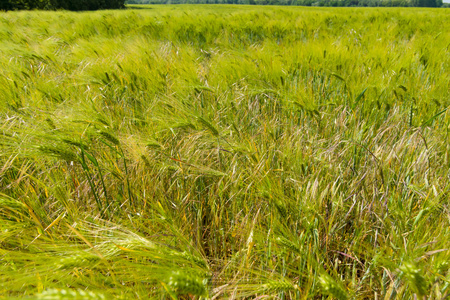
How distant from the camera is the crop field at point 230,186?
615 millimetres

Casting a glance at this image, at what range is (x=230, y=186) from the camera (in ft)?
3.23

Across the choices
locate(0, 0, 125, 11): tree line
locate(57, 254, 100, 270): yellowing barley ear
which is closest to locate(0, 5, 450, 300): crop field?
locate(57, 254, 100, 270): yellowing barley ear

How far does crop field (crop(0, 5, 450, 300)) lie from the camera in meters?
0.62

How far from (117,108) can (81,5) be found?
21.7 m

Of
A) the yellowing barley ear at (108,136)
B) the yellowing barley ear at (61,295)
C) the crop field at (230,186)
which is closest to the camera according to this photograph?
the yellowing barley ear at (61,295)

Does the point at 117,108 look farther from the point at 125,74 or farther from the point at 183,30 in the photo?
the point at 183,30

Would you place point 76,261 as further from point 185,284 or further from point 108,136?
point 108,136

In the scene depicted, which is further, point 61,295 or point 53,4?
point 53,4

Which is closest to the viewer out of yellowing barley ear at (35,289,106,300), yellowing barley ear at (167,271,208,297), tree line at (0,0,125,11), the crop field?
yellowing barley ear at (35,289,106,300)

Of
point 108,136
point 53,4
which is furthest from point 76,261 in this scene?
point 53,4

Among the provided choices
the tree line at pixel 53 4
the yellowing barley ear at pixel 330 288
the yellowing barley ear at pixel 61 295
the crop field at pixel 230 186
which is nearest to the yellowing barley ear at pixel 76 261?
the crop field at pixel 230 186

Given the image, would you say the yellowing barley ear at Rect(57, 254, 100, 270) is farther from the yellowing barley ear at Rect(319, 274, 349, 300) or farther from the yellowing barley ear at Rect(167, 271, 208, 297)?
the yellowing barley ear at Rect(319, 274, 349, 300)

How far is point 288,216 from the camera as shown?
82 cm

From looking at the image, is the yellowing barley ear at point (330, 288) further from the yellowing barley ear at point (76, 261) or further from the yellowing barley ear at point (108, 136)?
the yellowing barley ear at point (108, 136)
